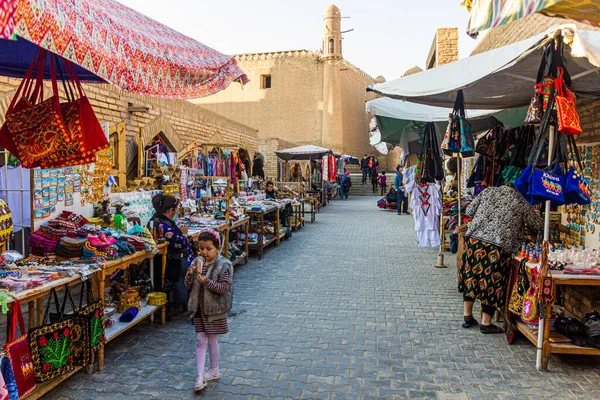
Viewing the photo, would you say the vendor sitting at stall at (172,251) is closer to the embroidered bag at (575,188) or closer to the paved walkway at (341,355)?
the paved walkway at (341,355)

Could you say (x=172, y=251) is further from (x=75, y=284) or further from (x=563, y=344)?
(x=563, y=344)

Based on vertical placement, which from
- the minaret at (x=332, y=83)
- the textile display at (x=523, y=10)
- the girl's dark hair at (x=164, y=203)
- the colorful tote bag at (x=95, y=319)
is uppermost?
the minaret at (x=332, y=83)

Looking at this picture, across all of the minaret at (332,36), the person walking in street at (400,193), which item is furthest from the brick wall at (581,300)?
the minaret at (332,36)

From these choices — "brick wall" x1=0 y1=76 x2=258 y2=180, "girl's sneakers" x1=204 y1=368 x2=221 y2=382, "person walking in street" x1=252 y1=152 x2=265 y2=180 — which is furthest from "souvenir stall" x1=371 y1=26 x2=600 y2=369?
"person walking in street" x1=252 y1=152 x2=265 y2=180

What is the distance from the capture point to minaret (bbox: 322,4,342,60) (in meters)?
31.8

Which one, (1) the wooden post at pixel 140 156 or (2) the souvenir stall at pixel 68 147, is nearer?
(2) the souvenir stall at pixel 68 147

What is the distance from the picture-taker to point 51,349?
322 cm

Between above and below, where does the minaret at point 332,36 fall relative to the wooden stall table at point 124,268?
above

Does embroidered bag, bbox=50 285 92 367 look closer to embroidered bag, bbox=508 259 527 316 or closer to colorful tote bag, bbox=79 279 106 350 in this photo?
colorful tote bag, bbox=79 279 106 350

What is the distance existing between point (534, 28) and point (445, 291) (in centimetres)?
399

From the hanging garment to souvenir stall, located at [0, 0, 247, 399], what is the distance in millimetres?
5806

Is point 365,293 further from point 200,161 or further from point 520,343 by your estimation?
point 200,161

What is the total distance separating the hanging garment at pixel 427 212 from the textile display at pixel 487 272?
4.41m

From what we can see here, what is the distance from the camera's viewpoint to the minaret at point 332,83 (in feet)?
104
